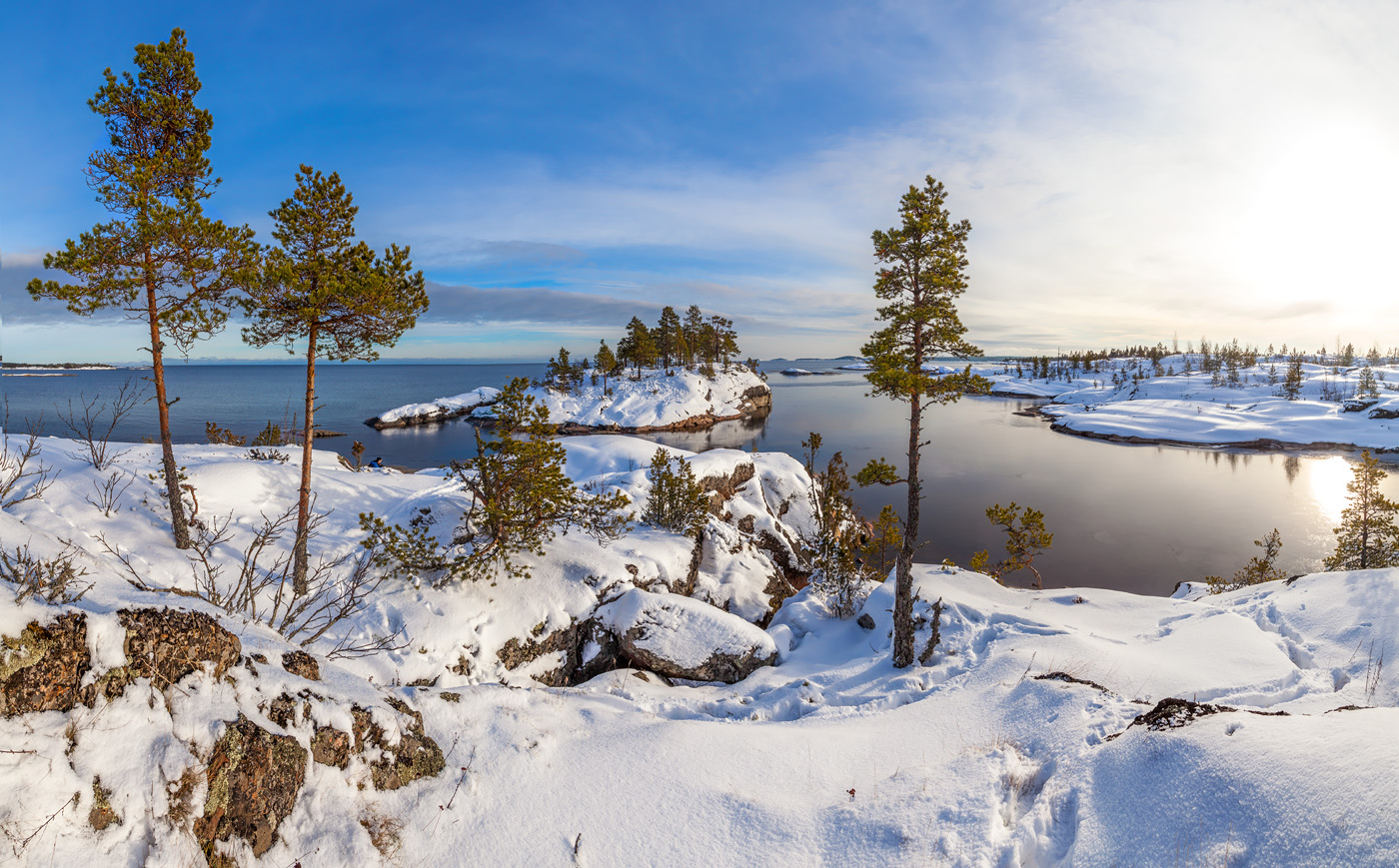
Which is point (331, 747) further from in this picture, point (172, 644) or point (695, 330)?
point (695, 330)

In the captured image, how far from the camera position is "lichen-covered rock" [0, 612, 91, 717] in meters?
3.57

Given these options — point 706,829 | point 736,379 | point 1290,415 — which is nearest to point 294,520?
point 706,829

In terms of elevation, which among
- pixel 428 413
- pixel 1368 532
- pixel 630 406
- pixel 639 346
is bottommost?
pixel 1368 532

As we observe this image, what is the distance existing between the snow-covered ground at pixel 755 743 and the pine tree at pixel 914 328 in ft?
7.71

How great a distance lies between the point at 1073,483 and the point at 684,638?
4128 centimetres

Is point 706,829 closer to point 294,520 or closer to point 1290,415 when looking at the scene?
point 294,520

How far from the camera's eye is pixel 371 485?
1909 cm

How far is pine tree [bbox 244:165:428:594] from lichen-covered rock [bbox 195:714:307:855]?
25.5 ft

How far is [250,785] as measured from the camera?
14.0 ft

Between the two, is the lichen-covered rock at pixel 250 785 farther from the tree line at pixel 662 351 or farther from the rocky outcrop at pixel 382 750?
the tree line at pixel 662 351

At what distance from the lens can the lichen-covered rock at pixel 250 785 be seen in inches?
159

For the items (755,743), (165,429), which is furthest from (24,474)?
(755,743)

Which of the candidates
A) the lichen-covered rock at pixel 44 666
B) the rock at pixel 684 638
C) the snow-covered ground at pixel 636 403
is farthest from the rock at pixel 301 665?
the snow-covered ground at pixel 636 403

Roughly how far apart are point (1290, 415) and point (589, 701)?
102m
